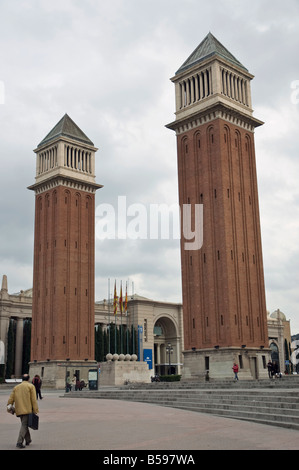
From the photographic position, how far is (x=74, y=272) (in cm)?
6594

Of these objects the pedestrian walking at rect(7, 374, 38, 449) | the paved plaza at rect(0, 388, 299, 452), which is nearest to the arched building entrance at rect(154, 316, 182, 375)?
the paved plaza at rect(0, 388, 299, 452)

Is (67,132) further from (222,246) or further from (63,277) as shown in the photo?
(222,246)

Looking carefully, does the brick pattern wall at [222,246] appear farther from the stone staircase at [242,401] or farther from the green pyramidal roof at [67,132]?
the green pyramidal roof at [67,132]

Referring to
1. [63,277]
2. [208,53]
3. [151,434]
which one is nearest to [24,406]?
[151,434]

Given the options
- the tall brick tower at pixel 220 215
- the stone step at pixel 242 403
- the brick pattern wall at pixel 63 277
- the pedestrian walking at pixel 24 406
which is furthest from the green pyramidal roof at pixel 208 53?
the pedestrian walking at pixel 24 406

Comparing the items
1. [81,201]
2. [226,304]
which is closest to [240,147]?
[226,304]

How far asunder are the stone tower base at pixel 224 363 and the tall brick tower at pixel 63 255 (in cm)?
2041

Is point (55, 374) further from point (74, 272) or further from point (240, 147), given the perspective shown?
point (240, 147)

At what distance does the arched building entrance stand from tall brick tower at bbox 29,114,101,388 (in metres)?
30.3

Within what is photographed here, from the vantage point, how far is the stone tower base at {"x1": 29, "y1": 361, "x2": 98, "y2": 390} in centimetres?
5982

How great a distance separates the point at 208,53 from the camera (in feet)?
166

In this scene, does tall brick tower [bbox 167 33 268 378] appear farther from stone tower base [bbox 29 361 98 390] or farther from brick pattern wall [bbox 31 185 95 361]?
brick pattern wall [bbox 31 185 95 361]

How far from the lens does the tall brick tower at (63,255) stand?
207ft
